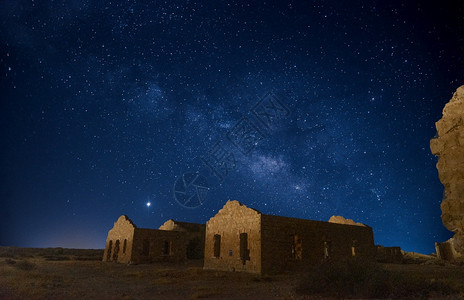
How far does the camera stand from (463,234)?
16.1 meters

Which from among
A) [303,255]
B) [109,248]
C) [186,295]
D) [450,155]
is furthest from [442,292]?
[109,248]

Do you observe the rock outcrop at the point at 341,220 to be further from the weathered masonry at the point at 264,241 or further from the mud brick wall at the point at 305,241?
the weathered masonry at the point at 264,241

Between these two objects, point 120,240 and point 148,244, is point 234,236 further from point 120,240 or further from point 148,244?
point 120,240

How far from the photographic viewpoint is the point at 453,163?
54.8 feet

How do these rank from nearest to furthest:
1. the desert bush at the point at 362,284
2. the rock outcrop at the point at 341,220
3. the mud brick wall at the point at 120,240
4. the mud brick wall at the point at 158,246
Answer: the desert bush at the point at 362,284, the mud brick wall at the point at 158,246, the mud brick wall at the point at 120,240, the rock outcrop at the point at 341,220

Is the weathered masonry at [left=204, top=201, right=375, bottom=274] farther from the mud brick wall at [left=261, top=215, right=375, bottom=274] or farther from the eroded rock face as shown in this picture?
the eroded rock face

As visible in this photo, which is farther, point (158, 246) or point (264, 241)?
point (158, 246)

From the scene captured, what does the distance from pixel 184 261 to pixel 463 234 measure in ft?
69.0

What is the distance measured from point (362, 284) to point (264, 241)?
8.23 meters

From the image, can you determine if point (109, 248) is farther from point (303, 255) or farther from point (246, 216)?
point (303, 255)

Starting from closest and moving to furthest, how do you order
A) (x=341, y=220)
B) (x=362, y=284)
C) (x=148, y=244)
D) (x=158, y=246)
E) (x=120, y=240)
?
(x=362, y=284) < (x=148, y=244) < (x=158, y=246) < (x=120, y=240) < (x=341, y=220)

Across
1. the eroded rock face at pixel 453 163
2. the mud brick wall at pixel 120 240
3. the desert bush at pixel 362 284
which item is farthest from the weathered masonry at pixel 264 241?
the mud brick wall at pixel 120 240

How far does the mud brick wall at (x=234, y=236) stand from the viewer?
53.7 feet

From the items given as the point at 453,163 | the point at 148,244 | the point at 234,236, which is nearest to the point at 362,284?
the point at 234,236
